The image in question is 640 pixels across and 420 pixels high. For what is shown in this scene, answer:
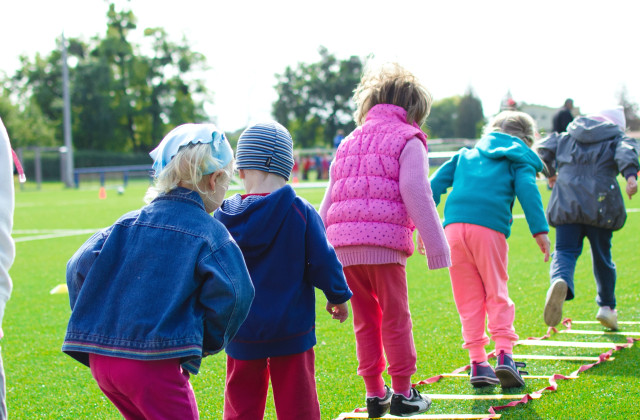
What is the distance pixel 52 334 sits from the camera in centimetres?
545

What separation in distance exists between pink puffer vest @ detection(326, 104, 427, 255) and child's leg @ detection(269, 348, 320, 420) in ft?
2.72

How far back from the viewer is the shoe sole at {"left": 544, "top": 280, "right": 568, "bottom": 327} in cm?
457

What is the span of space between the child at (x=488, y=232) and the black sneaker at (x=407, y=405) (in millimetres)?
557

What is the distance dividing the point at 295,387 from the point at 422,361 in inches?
73.6

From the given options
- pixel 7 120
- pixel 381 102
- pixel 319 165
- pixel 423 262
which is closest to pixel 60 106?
pixel 7 120

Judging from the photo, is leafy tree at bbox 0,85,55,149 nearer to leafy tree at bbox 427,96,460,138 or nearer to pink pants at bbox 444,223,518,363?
pink pants at bbox 444,223,518,363

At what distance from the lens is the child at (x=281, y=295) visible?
2.66m

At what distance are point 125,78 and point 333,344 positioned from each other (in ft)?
195

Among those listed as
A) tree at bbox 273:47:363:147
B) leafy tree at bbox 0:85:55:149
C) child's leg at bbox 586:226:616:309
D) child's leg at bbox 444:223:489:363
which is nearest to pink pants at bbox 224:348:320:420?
child's leg at bbox 444:223:489:363

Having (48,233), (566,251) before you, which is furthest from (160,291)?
(48,233)

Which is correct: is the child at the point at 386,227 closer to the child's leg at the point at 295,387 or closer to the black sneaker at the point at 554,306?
the child's leg at the point at 295,387

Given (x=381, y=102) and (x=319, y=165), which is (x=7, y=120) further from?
(x=381, y=102)

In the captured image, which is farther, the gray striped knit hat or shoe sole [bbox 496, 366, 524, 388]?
shoe sole [bbox 496, 366, 524, 388]

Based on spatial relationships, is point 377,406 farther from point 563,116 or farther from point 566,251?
point 563,116
